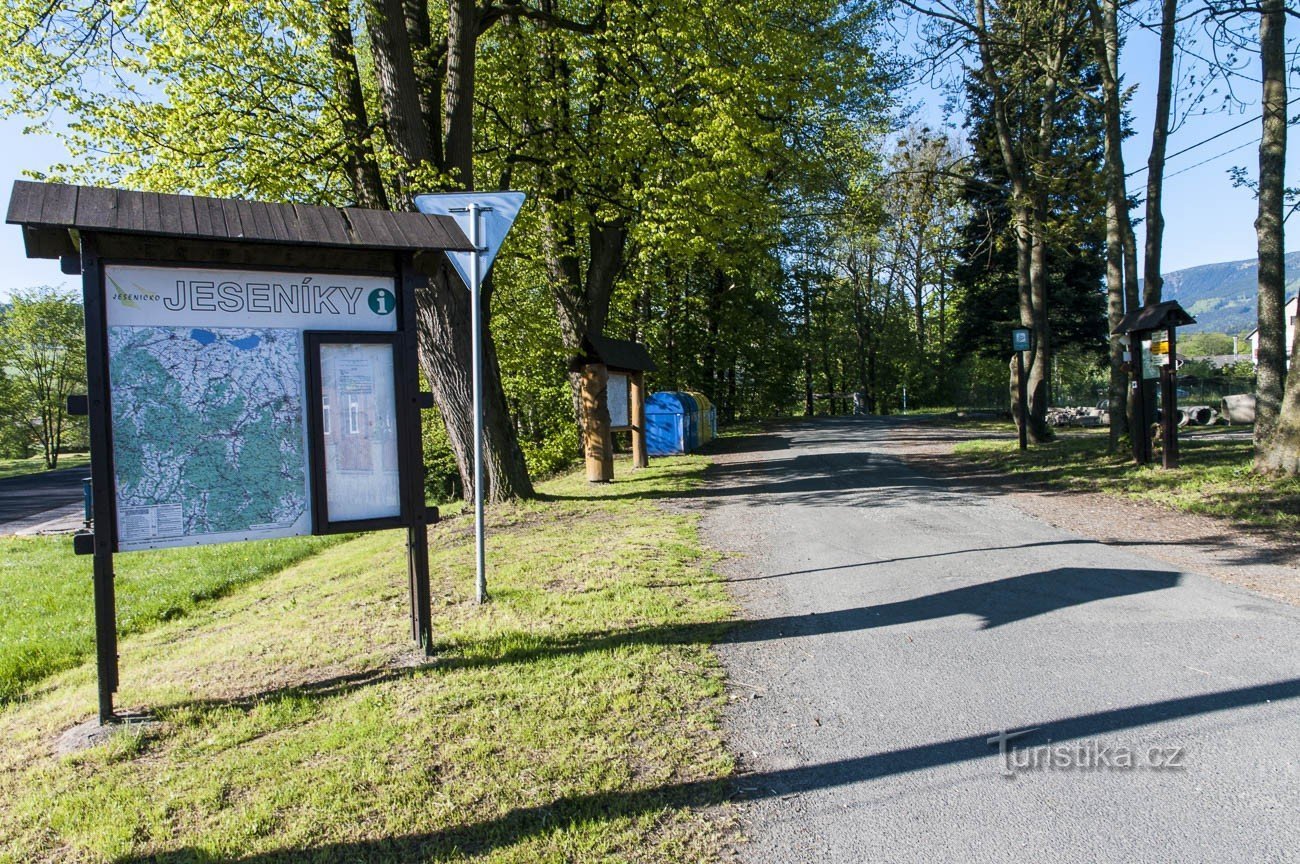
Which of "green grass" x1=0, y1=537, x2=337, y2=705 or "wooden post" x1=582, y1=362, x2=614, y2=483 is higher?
"wooden post" x1=582, y1=362, x2=614, y2=483

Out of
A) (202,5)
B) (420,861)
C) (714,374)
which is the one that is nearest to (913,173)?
(202,5)

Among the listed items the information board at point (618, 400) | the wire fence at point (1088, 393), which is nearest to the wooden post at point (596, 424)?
the information board at point (618, 400)

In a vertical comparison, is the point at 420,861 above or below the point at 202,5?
below

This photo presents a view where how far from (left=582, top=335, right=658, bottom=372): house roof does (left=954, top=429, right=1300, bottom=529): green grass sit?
7.09 m

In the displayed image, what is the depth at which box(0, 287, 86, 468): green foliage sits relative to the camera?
1699 inches

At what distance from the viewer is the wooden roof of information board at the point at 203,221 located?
426 centimetres

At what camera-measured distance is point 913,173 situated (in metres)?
17.4

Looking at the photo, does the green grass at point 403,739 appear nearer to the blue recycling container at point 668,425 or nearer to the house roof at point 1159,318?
the house roof at point 1159,318

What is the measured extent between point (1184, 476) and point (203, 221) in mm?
12397

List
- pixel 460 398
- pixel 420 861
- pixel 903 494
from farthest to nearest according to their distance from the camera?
1. pixel 903 494
2. pixel 460 398
3. pixel 420 861

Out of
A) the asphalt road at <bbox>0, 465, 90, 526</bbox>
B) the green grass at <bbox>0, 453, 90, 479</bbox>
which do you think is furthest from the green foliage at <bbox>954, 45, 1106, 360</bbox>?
the green grass at <bbox>0, 453, 90, 479</bbox>

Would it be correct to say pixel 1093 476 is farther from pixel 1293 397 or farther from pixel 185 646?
pixel 185 646

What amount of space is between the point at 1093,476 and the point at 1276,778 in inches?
419

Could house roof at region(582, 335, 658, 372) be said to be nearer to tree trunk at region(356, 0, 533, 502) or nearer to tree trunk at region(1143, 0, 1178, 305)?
tree trunk at region(356, 0, 533, 502)
